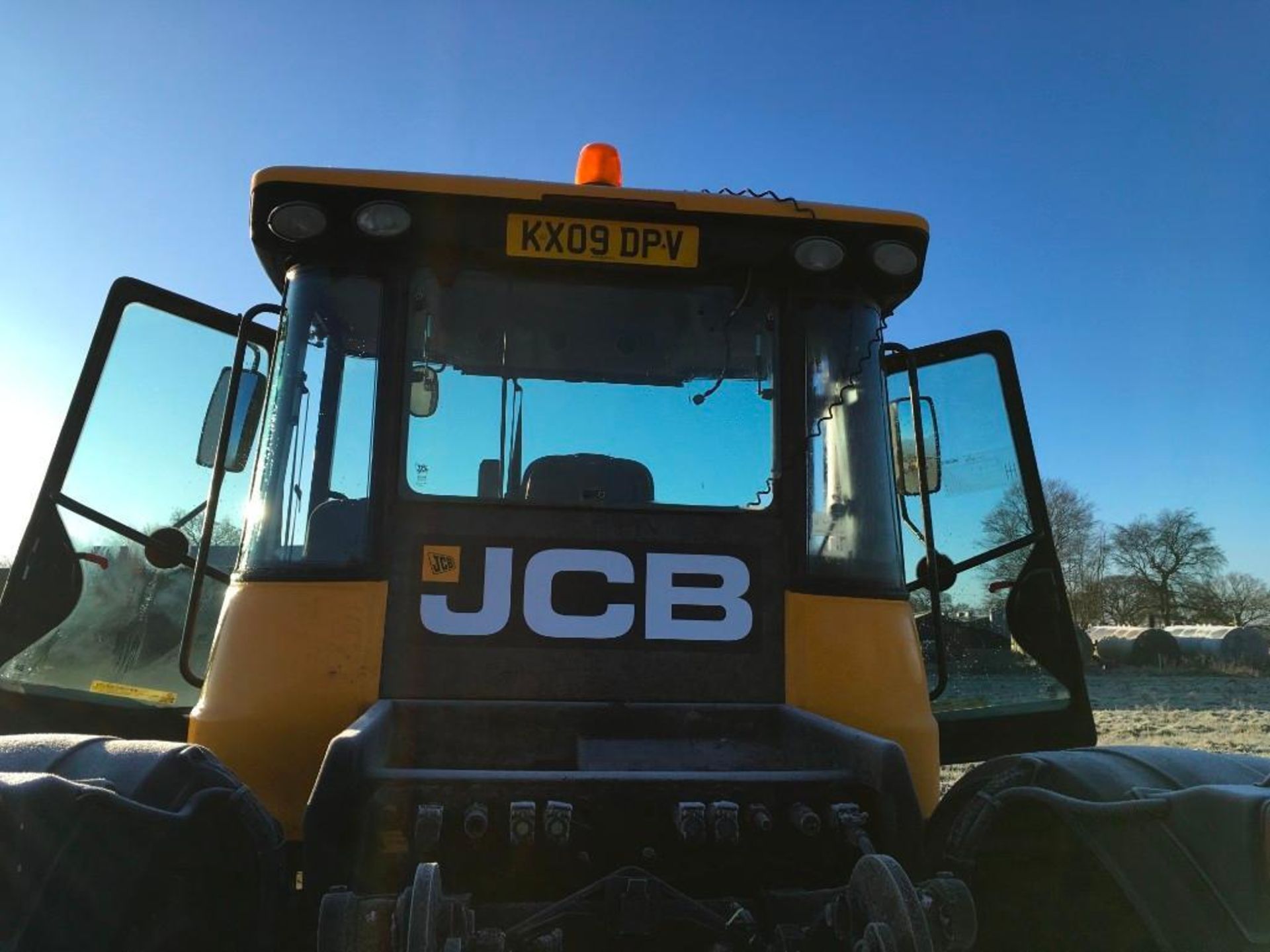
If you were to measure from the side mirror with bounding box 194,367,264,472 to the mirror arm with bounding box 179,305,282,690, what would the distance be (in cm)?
6

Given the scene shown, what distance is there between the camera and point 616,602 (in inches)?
117

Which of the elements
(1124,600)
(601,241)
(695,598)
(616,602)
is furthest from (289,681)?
(1124,600)

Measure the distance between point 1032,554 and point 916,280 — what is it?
125 centimetres

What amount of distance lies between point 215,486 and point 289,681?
69cm

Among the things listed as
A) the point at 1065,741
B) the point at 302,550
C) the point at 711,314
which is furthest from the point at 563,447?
the point at 1065,741

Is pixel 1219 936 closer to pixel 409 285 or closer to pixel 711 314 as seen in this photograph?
pixel 711 314

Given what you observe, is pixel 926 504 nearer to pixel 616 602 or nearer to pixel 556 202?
pixel 616 602

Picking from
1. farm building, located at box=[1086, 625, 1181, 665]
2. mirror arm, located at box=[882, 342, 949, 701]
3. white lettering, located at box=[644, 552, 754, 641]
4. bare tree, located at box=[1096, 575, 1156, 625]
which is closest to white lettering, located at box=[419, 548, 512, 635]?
white lettering, located at box=[644, 552, 754, 641]

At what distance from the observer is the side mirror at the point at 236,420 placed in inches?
129

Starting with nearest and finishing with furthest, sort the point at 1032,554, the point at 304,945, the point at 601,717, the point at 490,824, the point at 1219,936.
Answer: the point at 1219,936 → the point at 490,824 → the point at 304,945 → the point at 601,717 → the point at 1032,554

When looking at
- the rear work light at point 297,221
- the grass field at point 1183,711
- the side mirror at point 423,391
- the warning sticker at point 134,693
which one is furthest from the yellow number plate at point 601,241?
the grass field at point 1183,711

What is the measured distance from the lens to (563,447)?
322 cm

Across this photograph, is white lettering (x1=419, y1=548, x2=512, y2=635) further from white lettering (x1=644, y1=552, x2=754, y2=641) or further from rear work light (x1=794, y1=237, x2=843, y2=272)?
rear work light (x1=794, y1=237, x2=843, y2=272)

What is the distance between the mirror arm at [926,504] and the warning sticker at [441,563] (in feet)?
4.94
